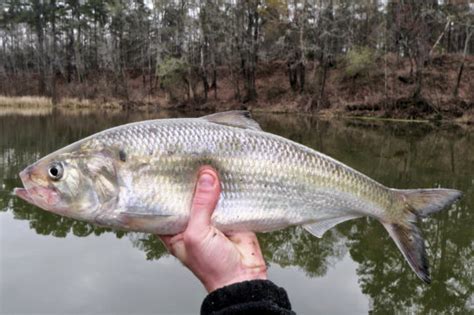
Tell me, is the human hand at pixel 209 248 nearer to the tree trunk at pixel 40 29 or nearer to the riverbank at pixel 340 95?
the riverbank at pixel 340 95

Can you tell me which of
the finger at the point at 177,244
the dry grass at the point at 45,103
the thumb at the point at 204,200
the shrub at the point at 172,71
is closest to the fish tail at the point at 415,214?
the thumb at the point at 204,200

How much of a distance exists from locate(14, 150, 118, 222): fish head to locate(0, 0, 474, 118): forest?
38.2 metres

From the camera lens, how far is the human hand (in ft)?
9.78

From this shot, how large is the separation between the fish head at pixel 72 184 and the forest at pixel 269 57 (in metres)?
38.2

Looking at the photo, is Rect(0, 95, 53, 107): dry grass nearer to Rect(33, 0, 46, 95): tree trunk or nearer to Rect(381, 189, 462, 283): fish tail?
Rect(33, 0, 46, 95): tree trunk

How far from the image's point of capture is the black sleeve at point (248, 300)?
106 inches

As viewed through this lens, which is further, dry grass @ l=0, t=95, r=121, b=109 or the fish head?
dry grass @ l=0, t=95, r=121, b=109

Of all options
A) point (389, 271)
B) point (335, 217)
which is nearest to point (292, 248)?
point (389, 271)

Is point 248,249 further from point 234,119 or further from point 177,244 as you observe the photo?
point 234,119

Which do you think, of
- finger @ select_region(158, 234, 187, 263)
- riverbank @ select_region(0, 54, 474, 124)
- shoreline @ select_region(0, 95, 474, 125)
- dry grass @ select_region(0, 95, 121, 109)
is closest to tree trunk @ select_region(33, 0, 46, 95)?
riverbank @ select_region(0, 54, 474, 124)

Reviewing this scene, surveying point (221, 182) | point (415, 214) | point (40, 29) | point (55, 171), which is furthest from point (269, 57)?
point (55, 171)

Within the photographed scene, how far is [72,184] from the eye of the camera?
300 cm

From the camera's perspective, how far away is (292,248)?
9766 mm

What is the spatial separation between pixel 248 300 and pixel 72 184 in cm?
133
